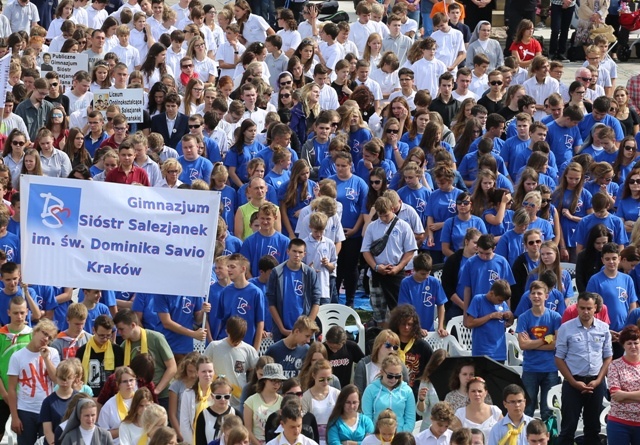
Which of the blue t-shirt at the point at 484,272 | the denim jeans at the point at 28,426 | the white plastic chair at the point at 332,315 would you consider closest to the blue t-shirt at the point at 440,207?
the blue t-shirt at the point at 484,272

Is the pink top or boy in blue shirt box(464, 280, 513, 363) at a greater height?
boy in blue shirt box(464, 280, 513, 363)

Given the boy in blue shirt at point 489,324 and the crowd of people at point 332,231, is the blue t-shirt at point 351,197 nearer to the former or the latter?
the crowd of people at point 332,231

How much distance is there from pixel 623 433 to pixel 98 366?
183 inches

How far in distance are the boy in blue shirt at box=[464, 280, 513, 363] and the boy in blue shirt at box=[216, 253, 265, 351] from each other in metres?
2.08

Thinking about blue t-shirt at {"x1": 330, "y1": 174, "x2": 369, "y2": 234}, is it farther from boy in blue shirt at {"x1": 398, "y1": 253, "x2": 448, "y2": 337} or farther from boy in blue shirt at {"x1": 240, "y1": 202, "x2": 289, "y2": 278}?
boy in blue shirt at {"x1": 398, "y1": 253, "x2": 448, "y2": 337}

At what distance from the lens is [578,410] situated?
15.1 meters

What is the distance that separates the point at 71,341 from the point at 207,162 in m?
4.73

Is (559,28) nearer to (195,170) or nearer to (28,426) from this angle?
(195,170)

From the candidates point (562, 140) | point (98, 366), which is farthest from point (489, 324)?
point (562, 140)

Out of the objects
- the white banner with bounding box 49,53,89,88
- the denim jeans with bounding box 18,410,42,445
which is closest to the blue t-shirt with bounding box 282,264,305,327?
the denim jeans with bounding box 18,410,42,445

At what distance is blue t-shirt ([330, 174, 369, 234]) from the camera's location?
1842cm

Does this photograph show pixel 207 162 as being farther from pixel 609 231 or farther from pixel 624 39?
pixel 624 39

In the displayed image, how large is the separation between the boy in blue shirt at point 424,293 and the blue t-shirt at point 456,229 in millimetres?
1217

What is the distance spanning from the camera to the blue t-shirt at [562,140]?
67.8 ft
